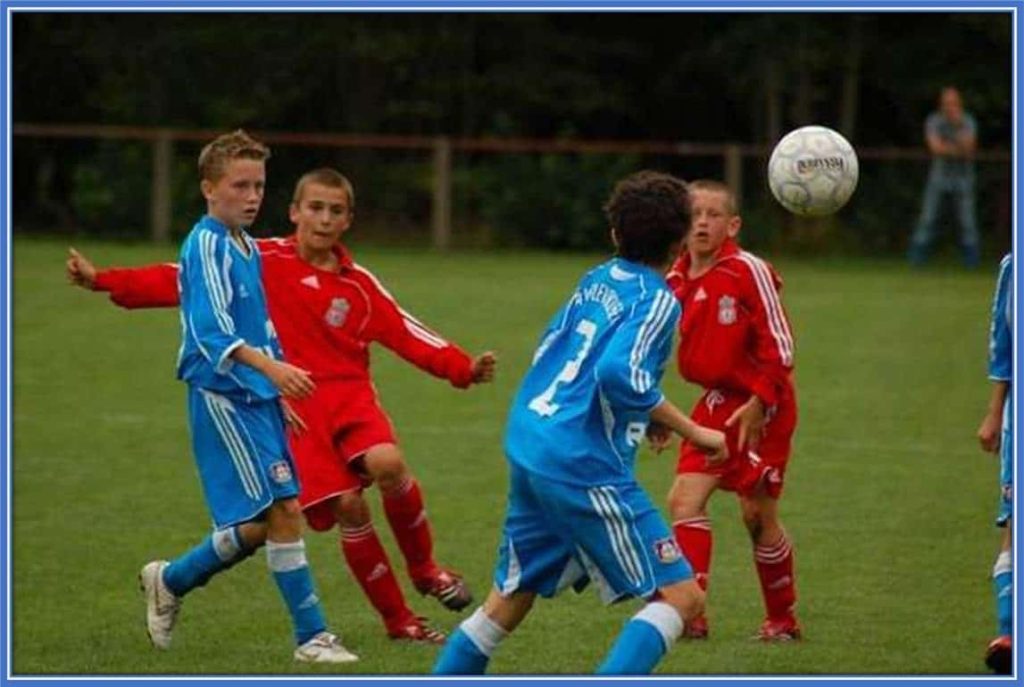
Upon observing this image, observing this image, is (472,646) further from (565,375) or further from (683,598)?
(565,375)

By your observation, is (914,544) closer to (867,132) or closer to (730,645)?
(730,645)

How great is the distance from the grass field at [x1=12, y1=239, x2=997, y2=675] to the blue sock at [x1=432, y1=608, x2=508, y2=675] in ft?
2.64

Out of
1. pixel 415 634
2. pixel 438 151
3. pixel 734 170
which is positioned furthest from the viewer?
pixel 438 151

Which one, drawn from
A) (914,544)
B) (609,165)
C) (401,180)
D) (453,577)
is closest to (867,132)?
(609,165)

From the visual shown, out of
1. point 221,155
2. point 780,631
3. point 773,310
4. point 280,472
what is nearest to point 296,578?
point 280,472

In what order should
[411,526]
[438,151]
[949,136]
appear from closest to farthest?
1. [411,526]
2. [949,136]
3. [438,151]

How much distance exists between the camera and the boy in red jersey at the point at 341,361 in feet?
25.8

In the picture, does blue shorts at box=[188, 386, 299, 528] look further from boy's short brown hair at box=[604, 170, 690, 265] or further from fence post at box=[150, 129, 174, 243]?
fence post at box=[150, 129, 174, 243]

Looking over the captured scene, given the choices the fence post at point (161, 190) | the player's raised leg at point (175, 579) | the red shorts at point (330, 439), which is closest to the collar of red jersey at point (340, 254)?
the red shorts at point (330, 439)

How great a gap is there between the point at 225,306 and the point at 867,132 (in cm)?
2557

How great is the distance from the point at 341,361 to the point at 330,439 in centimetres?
26

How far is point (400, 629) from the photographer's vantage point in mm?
7891

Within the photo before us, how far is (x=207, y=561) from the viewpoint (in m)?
7.61

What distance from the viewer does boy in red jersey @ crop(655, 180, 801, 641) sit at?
7.75 meters
